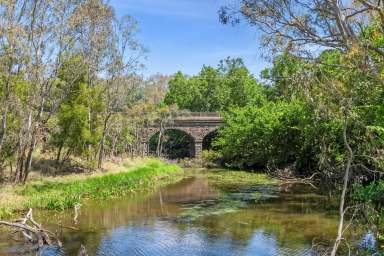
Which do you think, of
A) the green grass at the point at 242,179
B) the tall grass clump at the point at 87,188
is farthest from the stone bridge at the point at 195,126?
the tall grass clump at the point at 87,188

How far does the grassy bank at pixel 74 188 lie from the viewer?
25.1m

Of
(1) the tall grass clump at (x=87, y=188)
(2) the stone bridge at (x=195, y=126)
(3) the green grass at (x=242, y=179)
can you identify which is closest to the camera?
(1) the tall grass clump at (x=87, y=188)

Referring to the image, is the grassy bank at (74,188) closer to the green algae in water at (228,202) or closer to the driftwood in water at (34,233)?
the driftwood in water at (34,233)

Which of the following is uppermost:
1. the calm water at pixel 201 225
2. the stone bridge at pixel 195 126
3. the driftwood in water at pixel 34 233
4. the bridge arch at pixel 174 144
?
the stone bridge at pixel 195 126

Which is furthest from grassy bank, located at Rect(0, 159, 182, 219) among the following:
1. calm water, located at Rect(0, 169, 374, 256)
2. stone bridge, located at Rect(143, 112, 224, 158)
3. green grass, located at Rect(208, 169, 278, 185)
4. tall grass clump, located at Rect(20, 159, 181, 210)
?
stone bridge, located at Rect(143, 112, 224, 158)

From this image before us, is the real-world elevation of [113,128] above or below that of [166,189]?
above

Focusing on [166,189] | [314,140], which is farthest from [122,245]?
[314,140]

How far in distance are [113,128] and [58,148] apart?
826 centimetres

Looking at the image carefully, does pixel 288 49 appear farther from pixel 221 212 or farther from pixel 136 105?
pixel 136 105

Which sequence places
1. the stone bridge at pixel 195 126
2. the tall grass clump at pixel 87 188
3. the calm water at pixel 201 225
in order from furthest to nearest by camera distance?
the stone bridge at pixel 195 126 → the tall grass clump at pixel 87 188 → the calm water at pixel 201 225

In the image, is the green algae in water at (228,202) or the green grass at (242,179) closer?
the green algae in water at (228,202)

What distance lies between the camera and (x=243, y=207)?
26766 millimetres

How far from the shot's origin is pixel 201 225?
71.7ft

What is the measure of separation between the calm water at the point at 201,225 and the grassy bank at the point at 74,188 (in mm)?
1160
